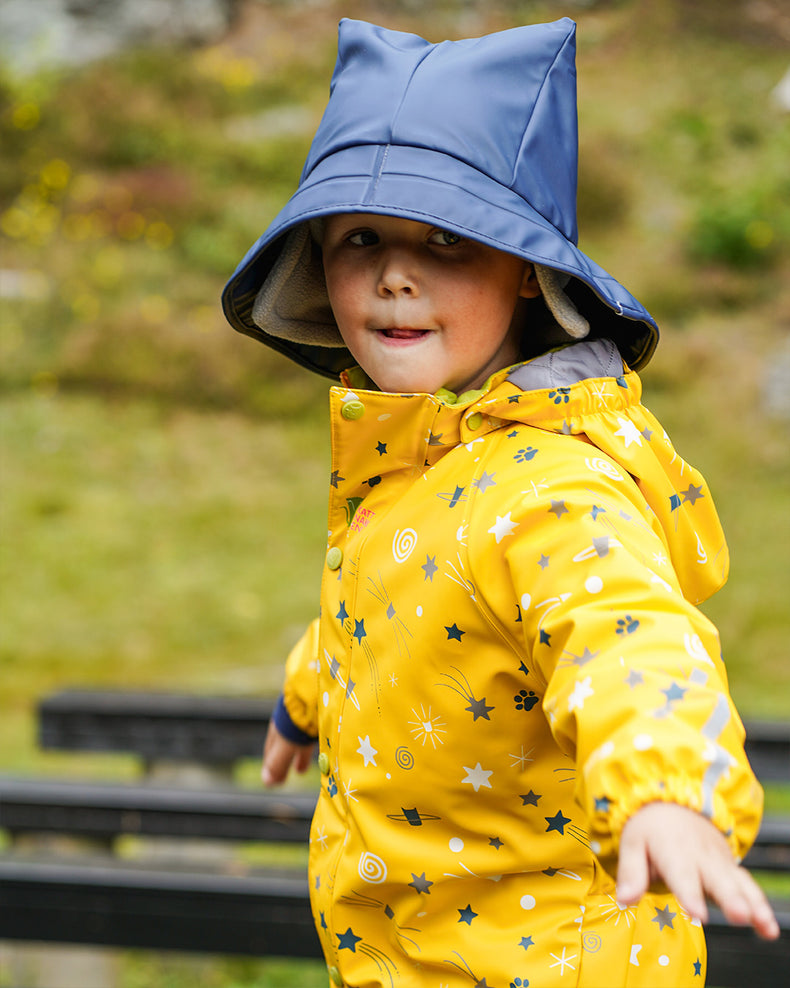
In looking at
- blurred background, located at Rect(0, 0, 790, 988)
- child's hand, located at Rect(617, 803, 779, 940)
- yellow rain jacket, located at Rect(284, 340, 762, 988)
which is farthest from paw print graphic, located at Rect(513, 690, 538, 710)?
blurred background, located at Rect(0, 0, 790, 988)

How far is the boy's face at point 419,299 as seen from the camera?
1.43 metres

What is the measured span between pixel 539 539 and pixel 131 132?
10712mm

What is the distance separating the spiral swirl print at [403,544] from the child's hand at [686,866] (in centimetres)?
52

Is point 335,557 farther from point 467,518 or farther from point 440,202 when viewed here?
point 440,202

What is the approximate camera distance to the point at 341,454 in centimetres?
A: 148

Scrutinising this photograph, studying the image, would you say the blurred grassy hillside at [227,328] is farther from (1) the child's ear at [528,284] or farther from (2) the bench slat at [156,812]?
(1) the child's ear at [528,284]

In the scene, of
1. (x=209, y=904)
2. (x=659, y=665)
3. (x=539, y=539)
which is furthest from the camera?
(x=209, y=904)

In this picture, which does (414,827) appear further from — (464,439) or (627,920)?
(464,439)

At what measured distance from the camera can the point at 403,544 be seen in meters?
1.38

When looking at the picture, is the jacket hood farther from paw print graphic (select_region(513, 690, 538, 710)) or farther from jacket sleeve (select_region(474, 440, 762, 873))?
paw print graphic (select_region(513, 690, 538, 710))

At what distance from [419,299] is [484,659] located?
1.56 ft

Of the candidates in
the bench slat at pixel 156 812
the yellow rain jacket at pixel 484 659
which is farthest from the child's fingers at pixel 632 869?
the bench slat at pixel 156 812

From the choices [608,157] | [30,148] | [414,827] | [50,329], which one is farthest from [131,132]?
[414,827]

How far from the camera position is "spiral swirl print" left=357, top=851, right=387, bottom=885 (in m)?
1.40
